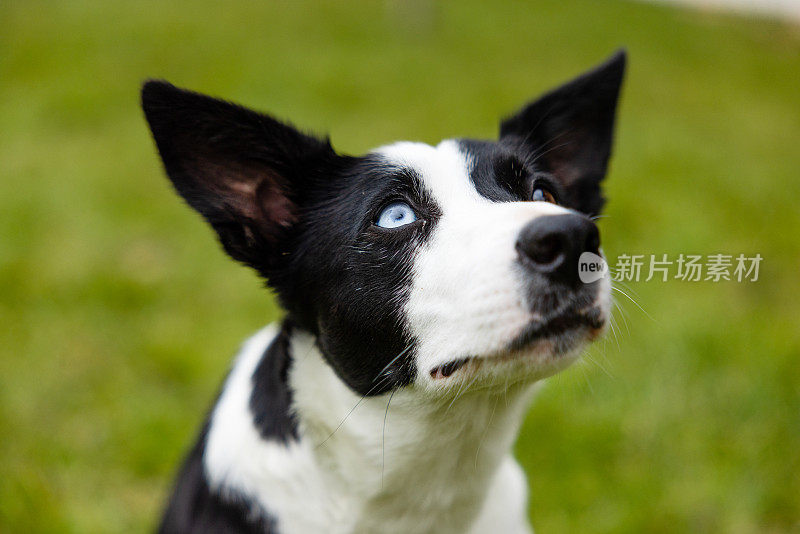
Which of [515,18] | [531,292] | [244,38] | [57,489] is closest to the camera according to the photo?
[531,292]

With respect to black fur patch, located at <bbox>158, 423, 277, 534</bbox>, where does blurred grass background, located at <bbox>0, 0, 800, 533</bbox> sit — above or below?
above

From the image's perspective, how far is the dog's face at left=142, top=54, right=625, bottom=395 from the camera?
167 cm

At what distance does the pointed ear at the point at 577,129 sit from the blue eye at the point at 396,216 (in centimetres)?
59

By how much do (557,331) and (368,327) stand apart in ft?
1.74

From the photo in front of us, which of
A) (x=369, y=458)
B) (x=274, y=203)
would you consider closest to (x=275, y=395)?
(x=369, y=458)

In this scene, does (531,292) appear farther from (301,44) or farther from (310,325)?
(301,44)

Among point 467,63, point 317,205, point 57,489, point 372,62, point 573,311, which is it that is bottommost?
point 57,489

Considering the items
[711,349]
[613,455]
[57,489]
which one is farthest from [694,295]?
[57,489]

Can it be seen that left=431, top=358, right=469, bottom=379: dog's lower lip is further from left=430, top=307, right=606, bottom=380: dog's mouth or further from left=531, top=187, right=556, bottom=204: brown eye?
left=531, top=187, right=556, bottom=204: brown eye

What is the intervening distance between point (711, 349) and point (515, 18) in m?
8.86

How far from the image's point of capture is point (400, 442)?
2076mm

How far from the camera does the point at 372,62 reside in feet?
28.4

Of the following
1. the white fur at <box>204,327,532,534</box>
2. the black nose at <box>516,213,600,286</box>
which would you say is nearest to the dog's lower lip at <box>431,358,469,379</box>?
the white fur at <box>204,327,532,534</box>

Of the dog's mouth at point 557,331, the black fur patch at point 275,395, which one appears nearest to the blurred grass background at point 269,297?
the dog's mouth at point 557,331
